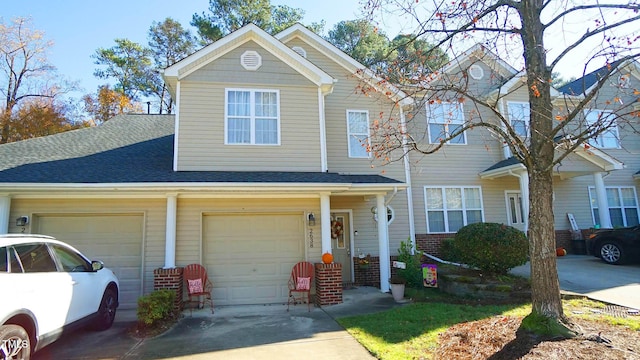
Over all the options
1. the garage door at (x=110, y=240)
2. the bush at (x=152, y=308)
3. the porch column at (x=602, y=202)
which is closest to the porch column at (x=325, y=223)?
the bush at (x=152, y=308)

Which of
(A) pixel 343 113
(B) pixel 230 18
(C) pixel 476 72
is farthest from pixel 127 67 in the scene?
(C) pixel 476 72

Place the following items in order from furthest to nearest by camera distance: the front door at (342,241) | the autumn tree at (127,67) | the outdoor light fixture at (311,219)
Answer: the autumn tree at (127,67) < the front door at (342,241) < the outdoor light fixture at (311,219)

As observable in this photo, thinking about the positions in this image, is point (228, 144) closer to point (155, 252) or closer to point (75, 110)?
point (155, 252)

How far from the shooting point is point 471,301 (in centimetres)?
820

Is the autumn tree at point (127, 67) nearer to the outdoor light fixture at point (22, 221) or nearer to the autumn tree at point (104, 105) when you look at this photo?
the autumn tree at point (104, 105)

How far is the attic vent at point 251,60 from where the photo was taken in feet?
32.3

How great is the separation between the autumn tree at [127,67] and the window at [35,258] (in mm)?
22290

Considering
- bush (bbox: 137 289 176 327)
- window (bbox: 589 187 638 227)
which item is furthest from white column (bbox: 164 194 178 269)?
window (bbox: 589 187 638 227)

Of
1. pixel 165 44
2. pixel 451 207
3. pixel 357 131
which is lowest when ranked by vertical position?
pixel 451 207

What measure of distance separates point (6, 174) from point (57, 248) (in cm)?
A: 359

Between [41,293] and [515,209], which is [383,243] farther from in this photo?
[41,293]

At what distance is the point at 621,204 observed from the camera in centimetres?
1448

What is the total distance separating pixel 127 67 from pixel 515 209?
24827mm

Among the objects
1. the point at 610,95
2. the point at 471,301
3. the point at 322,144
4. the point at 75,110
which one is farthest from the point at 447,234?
the point at 75,110
